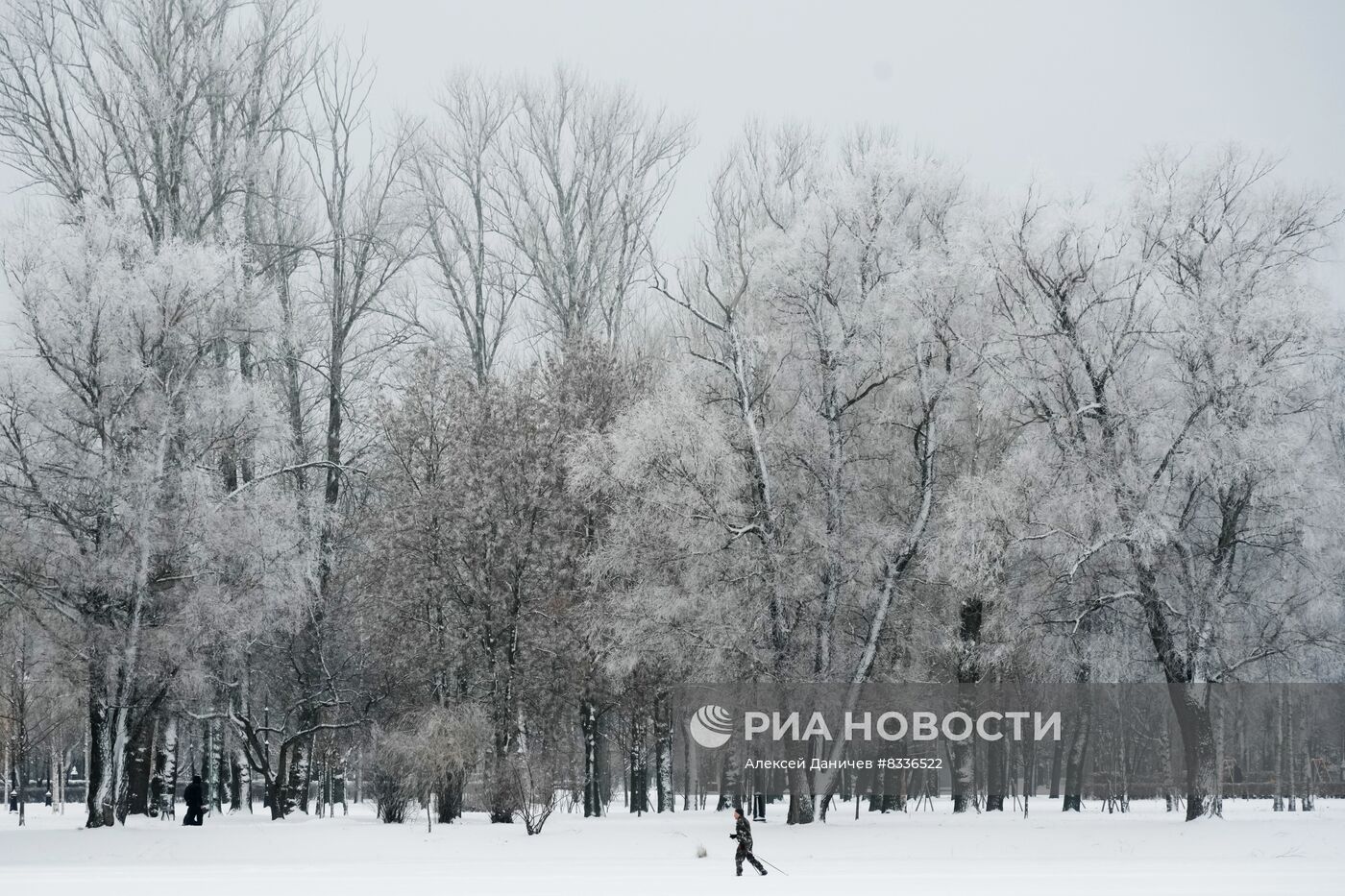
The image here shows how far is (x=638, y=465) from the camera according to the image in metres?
28.6

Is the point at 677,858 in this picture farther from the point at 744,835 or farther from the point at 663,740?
the point at 663,740

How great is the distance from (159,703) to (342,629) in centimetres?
714

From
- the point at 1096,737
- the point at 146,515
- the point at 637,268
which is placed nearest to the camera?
the point at 146,515

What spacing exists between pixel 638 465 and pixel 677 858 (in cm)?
890

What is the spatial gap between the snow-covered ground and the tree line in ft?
6.47

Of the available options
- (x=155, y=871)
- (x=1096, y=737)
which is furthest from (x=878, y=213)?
(x=1096, y=737)

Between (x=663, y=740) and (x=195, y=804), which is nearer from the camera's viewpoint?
(x=195, y=804)

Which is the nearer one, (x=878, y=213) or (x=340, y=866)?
(x=340, y=866)

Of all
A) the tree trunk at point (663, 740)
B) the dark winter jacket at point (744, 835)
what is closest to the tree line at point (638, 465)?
the tree trunk at point (663, 740)

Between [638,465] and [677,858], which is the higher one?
[638,465]

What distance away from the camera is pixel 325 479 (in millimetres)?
36250

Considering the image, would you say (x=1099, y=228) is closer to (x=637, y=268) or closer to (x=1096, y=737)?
(x=637, y=268)

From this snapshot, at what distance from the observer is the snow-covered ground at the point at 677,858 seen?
17.3 metres

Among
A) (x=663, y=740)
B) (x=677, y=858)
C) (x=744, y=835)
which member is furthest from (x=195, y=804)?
(x=744, y=835)
